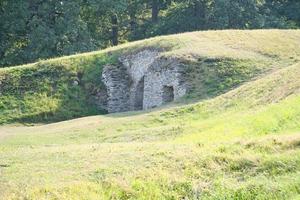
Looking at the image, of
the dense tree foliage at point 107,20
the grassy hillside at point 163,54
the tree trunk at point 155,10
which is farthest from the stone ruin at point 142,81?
the tree trunk at point 155,10

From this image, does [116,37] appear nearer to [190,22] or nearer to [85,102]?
[190,22]

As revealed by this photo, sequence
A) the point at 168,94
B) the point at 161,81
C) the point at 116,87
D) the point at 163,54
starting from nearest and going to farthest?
the point at 168,94, the point at 161,81, the point at 163,54, the point at 116,87

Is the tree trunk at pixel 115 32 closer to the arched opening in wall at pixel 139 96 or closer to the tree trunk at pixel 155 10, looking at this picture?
the tree trunk at pixel 155 10

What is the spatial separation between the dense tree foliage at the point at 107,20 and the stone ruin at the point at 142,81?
11.8 m

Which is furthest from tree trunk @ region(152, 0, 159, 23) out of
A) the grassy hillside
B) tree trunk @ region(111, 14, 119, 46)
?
the grassy hillside

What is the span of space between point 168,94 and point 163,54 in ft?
→ 6.17

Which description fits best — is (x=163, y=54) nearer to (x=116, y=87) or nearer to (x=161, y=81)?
(x=161, y=81)

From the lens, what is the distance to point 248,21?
43.1 m

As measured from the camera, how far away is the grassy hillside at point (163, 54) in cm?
2312

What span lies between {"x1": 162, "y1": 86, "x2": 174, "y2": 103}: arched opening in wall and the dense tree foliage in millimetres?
15644

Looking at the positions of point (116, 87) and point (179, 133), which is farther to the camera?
point (116, 87)

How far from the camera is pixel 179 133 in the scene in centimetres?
1590

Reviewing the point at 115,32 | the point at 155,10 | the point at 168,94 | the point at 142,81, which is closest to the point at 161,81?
the point at 168,94

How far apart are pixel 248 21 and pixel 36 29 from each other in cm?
1484
